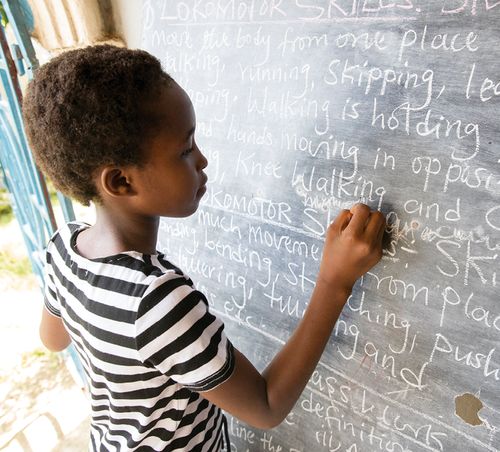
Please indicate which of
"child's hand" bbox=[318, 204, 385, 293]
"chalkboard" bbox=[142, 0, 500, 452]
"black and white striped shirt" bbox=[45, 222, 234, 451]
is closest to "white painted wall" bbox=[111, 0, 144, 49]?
"chalkboard" bbox=[142, 0, 500, 452]

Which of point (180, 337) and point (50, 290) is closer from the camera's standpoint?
point (180, 337)

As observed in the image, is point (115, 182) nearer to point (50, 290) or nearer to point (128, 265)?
point (128, 265)

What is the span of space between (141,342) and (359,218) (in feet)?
1.67

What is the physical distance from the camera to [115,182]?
2.56ft

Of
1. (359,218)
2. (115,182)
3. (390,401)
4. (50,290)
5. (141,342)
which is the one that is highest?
(115,182)

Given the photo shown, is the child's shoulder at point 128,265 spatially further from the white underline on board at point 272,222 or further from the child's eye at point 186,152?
the white underline on board at point 272,222

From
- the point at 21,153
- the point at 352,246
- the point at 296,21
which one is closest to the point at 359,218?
the point at 352,246

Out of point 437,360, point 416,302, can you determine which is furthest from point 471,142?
point 437,360

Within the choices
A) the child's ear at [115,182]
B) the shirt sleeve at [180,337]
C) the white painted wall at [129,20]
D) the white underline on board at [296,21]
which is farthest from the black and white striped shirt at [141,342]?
the white painted wall at [129,20]

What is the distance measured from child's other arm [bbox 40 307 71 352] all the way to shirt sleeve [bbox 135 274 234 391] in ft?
1.68

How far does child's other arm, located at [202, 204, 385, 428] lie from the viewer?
82cm

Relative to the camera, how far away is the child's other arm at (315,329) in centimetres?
82

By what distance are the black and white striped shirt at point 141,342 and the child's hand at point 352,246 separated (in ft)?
0.95

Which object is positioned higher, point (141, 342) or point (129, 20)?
point (129, 20)
